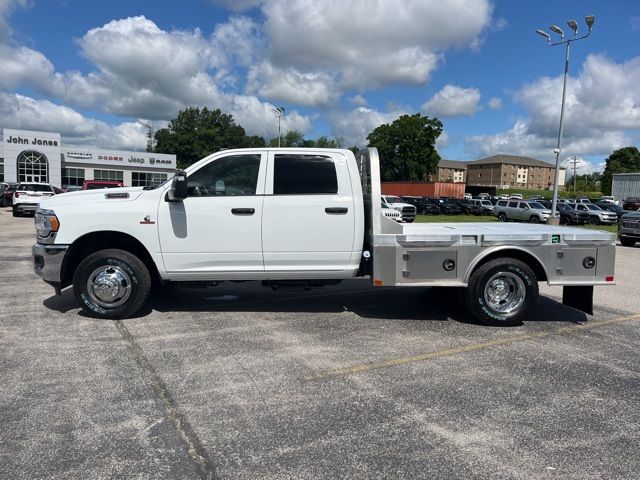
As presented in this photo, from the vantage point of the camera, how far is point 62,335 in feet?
18.7

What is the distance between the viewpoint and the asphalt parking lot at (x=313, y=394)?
323 cm

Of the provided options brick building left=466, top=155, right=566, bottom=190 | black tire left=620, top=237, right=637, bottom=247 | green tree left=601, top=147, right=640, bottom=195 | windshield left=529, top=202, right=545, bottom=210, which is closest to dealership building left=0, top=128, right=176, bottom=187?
windshield left=529, top=202, right=545, bottom=210

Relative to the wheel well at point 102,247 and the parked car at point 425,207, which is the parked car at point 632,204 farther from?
the wheel well at point 102,247

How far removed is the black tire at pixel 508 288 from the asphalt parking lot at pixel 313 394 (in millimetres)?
220

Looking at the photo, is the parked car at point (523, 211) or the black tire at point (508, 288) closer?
the black tire at point (508, 288)

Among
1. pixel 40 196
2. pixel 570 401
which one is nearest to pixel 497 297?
pixel 570 401

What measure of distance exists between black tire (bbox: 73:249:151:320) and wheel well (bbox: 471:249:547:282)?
401 cm

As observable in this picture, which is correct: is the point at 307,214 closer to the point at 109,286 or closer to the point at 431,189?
the point at 109,286

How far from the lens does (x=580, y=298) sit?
6.68 meters

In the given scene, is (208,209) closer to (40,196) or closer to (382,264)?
(382,264)

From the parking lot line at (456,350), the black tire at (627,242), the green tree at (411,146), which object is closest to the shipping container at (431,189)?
the green tree at (411,146)

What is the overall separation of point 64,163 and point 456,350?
201ft

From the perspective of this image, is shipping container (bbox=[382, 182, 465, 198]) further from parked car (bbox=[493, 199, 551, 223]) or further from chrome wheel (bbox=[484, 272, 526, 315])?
chrome wheel (bbox=[484, 272, 526, 315])

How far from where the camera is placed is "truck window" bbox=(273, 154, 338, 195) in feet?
20.3
